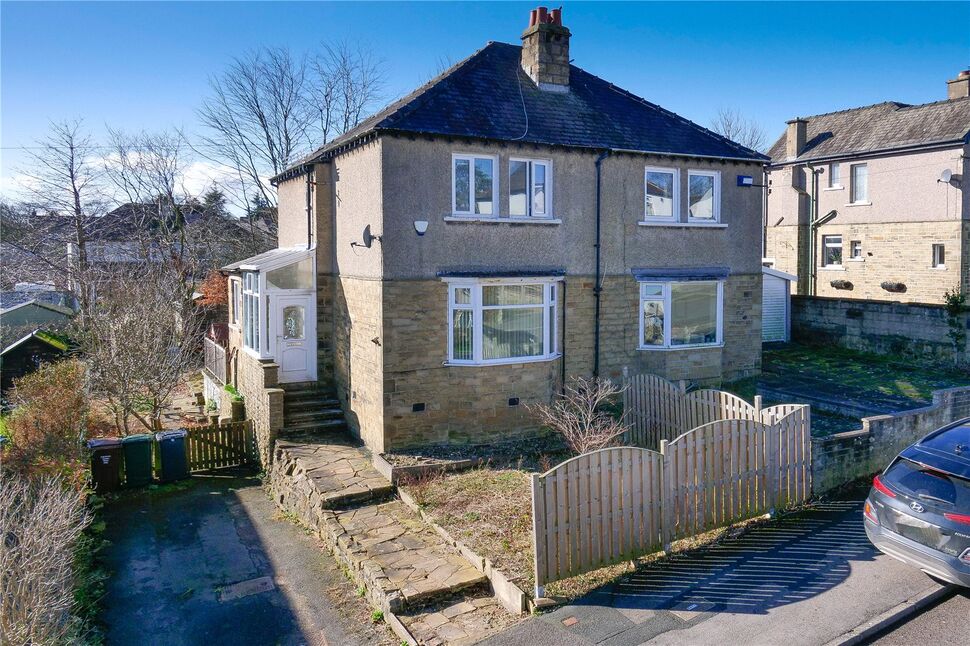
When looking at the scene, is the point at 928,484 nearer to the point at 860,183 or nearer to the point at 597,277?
the point at 597,277

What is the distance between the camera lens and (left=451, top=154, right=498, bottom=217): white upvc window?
1345 centimetres

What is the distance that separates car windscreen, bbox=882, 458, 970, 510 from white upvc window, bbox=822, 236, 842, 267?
21.8 m

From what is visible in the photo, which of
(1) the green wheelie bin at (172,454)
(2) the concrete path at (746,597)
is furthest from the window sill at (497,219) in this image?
(1) the green wheelie bin at (172,454)

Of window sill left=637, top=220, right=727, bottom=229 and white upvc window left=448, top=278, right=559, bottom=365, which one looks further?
window sill left=637, top=220, right=727, bottom=229

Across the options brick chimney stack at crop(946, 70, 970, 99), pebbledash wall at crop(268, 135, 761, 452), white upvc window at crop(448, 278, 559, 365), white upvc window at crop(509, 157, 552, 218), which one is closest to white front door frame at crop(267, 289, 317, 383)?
pebbledash wall at crop(268, 135, 761, 452)

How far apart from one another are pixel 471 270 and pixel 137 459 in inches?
312

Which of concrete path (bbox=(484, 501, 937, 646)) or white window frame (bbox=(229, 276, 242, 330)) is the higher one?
white window frame (bbox=(229, 276, 242, 330))

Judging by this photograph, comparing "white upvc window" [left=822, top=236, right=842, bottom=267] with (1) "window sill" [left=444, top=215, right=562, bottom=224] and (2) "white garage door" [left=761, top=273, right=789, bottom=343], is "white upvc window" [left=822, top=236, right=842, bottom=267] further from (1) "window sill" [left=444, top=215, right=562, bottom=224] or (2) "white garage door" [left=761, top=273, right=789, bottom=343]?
(1) "window sill" [left=444, top=215, right=562, bottom=224]

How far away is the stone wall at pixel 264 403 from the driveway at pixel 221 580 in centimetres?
142

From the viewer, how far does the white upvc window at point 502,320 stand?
44.6 ft

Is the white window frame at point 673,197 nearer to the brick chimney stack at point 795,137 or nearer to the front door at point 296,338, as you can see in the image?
the front door at point 296,338

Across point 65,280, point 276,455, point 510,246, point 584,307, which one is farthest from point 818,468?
point 65,280

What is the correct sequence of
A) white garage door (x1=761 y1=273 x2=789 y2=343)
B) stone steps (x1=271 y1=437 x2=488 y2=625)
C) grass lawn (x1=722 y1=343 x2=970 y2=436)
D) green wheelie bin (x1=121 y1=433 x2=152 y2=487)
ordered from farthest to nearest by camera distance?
white garage door (x1=761 y1=273 x2=789 y2=343) < grass lawn (x1=722 y1=343 x2=970 y2=436) < green wheelie bin (x1=121 y1=433 x2=152 y2=487) < stone steps (x1=271 y1=437 x2=488 y2=625)

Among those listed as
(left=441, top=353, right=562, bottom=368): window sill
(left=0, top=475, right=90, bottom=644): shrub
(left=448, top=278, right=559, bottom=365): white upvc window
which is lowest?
(left=0, top=475, right=90, bottom=644): shrub
